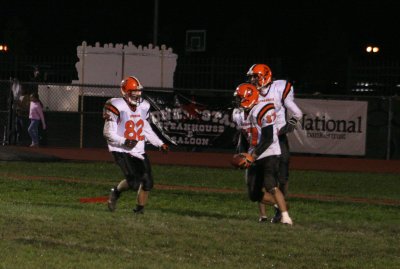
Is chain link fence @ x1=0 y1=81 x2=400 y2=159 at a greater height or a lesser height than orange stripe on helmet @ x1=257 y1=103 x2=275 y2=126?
lesser

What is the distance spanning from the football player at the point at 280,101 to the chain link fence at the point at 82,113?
38.1 feet

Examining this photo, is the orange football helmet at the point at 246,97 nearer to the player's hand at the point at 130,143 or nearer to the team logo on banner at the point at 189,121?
the player's hand at the point at 130,143


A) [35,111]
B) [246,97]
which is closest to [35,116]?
[35,111]

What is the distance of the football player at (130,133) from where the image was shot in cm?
1155

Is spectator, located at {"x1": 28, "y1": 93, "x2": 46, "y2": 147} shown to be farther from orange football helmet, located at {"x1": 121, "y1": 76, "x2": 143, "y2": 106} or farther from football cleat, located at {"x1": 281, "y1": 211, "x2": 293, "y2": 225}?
football cleat, located at {"x1": 281, "y1": 211, "x2": 293, "y2": 225}

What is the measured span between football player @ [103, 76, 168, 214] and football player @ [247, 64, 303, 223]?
1439 millimetres

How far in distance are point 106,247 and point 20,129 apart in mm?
17604

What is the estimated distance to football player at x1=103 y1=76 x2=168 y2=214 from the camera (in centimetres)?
1155

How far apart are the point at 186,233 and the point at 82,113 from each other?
50.3ft

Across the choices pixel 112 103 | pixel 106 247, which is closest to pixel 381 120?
pixel 112 103

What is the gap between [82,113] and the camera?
24516mm

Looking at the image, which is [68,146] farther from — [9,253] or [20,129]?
[9,253]

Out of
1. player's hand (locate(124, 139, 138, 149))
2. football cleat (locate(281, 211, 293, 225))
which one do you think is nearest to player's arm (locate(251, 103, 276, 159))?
football cleat (locate(281, 211, 293, 225))

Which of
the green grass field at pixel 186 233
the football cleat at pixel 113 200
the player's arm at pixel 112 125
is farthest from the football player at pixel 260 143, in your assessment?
the football cleat at pixel 113 200
